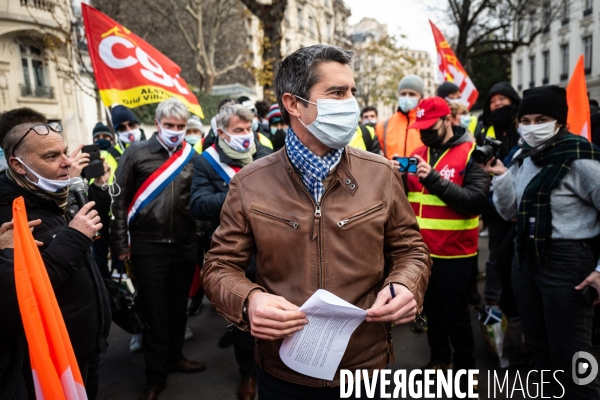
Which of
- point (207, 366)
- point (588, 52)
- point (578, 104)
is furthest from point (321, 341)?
point (588, 52)

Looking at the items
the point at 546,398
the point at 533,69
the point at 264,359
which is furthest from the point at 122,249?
the point at 533,69

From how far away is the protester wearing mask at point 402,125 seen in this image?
4.47 m

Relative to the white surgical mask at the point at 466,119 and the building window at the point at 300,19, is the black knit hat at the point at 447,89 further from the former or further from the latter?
the building window at the point at 300,19

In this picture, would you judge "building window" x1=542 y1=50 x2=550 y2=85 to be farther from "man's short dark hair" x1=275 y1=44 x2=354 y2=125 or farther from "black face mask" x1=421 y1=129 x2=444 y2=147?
"man's short dark hair" x1=275 y1=44 x2=354 y2=125

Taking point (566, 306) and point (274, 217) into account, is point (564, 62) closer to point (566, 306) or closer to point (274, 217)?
point (566, 306)

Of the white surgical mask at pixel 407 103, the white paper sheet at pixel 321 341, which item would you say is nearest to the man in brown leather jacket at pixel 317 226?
the white paper sheet at pixel 321 341

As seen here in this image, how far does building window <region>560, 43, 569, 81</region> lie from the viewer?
100ft

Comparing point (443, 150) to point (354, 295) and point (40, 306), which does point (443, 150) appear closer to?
point (354, 295)

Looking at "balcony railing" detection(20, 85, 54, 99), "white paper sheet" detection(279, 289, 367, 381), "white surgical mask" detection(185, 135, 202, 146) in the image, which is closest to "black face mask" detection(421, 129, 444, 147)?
"white paper sheet" detection(279, 289, 367, 381)

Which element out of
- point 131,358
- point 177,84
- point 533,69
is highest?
point 533,69

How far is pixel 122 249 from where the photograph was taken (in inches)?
140

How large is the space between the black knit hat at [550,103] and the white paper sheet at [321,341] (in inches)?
81.0

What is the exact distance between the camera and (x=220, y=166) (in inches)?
140

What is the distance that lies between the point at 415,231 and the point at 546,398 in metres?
1.95
